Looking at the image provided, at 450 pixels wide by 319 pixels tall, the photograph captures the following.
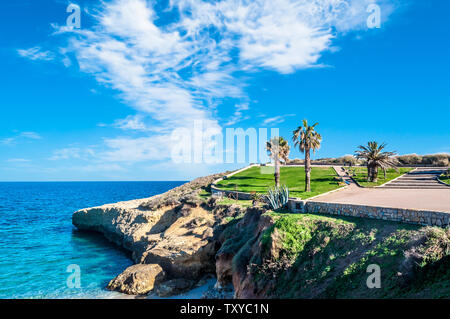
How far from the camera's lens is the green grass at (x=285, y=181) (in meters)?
33.4

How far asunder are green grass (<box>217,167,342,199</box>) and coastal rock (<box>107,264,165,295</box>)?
15.1 metres

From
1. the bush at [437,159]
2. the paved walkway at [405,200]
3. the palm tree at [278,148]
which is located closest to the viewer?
the paved walkway at [405,200]

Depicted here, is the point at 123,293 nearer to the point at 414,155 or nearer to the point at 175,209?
the point at 175,209

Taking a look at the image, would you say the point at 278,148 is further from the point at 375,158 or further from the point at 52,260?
the point at 52,260

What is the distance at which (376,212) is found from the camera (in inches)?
563

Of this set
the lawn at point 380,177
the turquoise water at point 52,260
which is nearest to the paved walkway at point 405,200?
the lawn at point 380,177

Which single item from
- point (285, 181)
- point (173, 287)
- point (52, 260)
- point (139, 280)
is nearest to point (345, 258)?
point (173, 287)

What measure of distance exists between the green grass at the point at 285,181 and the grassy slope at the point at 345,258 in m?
16.7

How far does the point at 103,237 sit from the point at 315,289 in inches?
1409

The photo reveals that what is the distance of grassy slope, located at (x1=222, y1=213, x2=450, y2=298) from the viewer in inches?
372

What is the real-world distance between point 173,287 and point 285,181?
24.3 m
